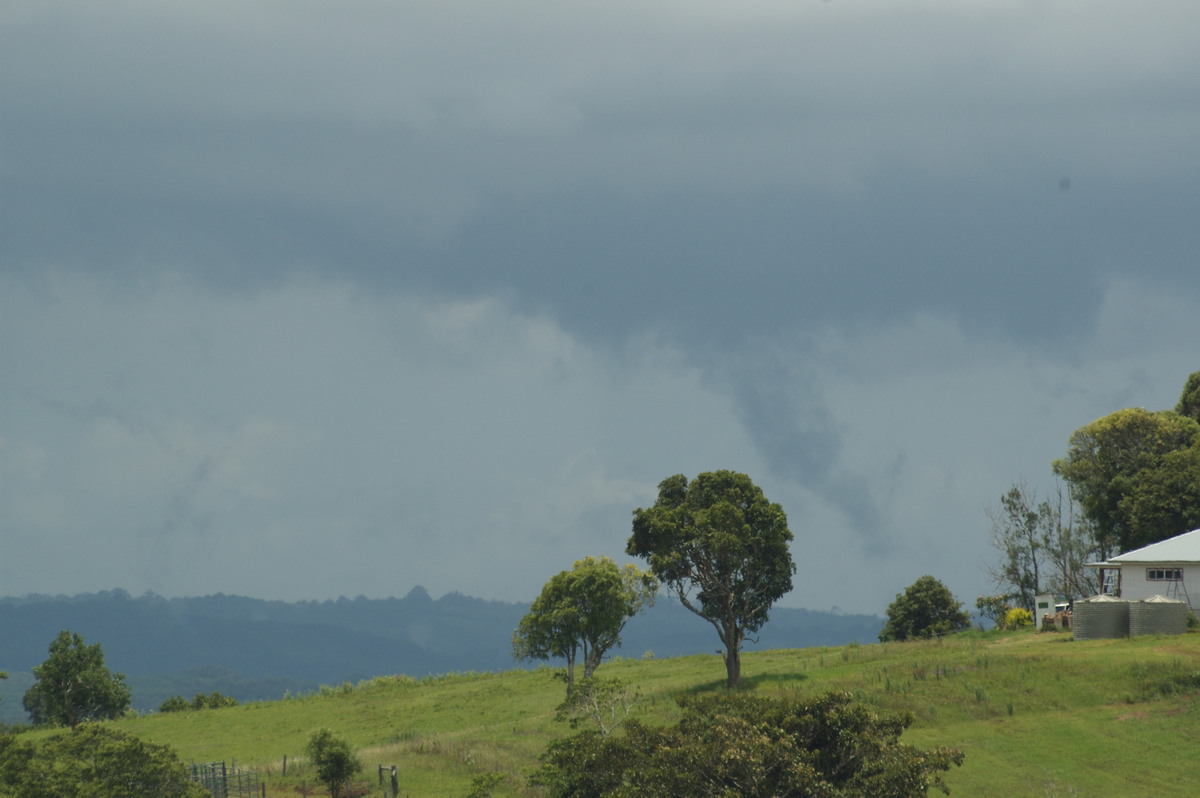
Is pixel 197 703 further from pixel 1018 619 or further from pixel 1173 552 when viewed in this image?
pixel 1173 552

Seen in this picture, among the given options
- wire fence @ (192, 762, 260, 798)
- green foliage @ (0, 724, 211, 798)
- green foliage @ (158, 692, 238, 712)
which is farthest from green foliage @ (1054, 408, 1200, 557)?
green foliage @ (158, 692, 238, 712)

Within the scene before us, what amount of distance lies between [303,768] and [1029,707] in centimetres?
3585

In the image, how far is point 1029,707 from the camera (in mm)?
54812

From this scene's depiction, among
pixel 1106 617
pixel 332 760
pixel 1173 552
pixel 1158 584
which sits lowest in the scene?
pixel 332 760

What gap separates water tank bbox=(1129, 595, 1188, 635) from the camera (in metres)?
66.8

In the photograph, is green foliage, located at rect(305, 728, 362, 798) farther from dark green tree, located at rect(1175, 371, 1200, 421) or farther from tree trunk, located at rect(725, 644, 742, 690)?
dark green tree, located at rect(1175, 371, 1200, 421)

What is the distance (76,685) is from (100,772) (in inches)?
2519

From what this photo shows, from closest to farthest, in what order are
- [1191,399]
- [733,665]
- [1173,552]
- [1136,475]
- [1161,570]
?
[733,665] → [1161,570] → [1173,552] → [1136,475] → [1191,399]

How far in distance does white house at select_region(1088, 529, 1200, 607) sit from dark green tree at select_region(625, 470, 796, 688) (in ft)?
74.4

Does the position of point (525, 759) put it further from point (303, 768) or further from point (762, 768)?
point (762, 768)

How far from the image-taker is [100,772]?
1560 inches

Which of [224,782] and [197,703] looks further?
[197,703]

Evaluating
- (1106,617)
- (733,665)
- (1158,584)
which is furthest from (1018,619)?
(733,665)

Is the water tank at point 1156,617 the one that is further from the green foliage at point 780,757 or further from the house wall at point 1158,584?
the green foliage at point 780,757
